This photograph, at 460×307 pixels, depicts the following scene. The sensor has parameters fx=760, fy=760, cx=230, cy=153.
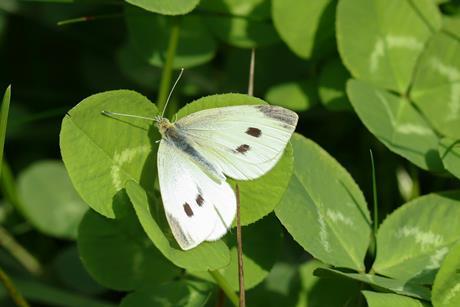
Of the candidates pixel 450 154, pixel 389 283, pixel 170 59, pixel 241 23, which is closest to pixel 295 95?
pixel 241 23

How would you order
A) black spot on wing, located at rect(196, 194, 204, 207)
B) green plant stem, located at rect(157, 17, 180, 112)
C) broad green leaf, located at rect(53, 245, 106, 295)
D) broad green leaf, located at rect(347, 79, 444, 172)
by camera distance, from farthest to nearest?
broad green leaf, located at rect(53, 245, 106, 295)
green plant stem, located at rect(157, 17, 180, 112)
broad green leaf, located at rect(347, 79, 444, 172)
black spot on wing, located at rect(196, 194, 204, 207)

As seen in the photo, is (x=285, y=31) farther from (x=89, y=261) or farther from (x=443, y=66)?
(x=89, y=261)

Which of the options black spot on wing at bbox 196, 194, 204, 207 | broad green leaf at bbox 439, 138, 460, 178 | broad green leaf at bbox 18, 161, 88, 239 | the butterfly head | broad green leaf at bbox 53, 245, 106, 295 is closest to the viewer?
black spot on wing at bbox 196, 194, 204, 207

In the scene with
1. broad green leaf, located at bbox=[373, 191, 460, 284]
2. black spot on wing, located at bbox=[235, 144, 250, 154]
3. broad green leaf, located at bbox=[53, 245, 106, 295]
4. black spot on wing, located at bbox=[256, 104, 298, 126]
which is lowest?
broad green leaf, located at bbox=[53, 245, 106, 295]

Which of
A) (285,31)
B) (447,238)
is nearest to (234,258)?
(447,238)

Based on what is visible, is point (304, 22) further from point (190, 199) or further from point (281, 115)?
point (190, 199)

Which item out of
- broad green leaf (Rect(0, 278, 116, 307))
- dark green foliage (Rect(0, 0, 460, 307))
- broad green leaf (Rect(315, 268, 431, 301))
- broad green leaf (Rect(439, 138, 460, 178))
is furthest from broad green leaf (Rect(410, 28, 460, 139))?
broad green leaf (Rect(0, 278, 116, 307))

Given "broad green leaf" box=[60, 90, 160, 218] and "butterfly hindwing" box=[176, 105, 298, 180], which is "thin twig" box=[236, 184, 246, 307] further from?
"broad green leaf" box=[60, 90, 160, 218]
